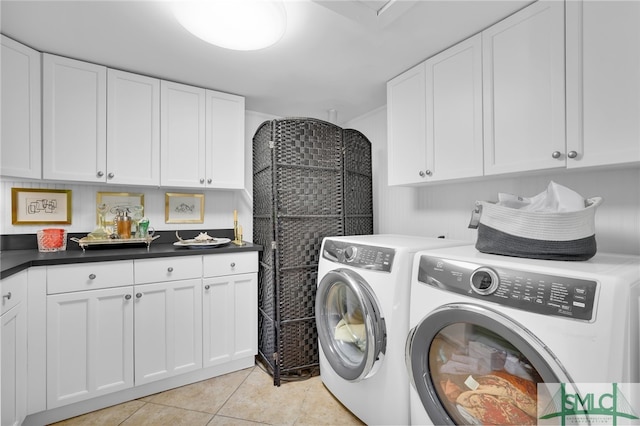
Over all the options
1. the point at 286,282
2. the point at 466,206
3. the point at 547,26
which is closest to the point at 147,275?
the point at 286,282

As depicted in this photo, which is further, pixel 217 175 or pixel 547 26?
pixel 217 175

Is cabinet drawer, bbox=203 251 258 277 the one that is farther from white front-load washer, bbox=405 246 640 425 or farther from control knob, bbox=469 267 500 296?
control knob, bbox=469 267 500 296

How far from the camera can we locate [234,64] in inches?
80.1

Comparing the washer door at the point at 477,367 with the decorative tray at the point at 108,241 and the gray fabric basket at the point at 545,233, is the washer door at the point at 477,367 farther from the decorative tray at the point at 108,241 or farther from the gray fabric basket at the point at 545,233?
the decorative tray at the point at 108,241

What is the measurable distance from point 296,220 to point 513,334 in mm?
1575

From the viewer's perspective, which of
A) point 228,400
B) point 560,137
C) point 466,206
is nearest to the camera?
point 560,137

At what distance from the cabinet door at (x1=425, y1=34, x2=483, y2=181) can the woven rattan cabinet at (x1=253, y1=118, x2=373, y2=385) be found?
75cm

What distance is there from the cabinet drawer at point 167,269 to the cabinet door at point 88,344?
0.12 m

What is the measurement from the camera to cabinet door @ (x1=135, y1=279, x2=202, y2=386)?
191 cm

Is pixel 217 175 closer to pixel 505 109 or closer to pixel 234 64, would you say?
pixel 234 64

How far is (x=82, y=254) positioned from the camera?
6.00 feet

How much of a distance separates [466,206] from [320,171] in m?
1.11

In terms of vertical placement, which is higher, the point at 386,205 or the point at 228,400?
the point at 386,205

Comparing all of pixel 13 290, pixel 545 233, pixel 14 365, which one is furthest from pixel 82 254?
pixel 545 233
